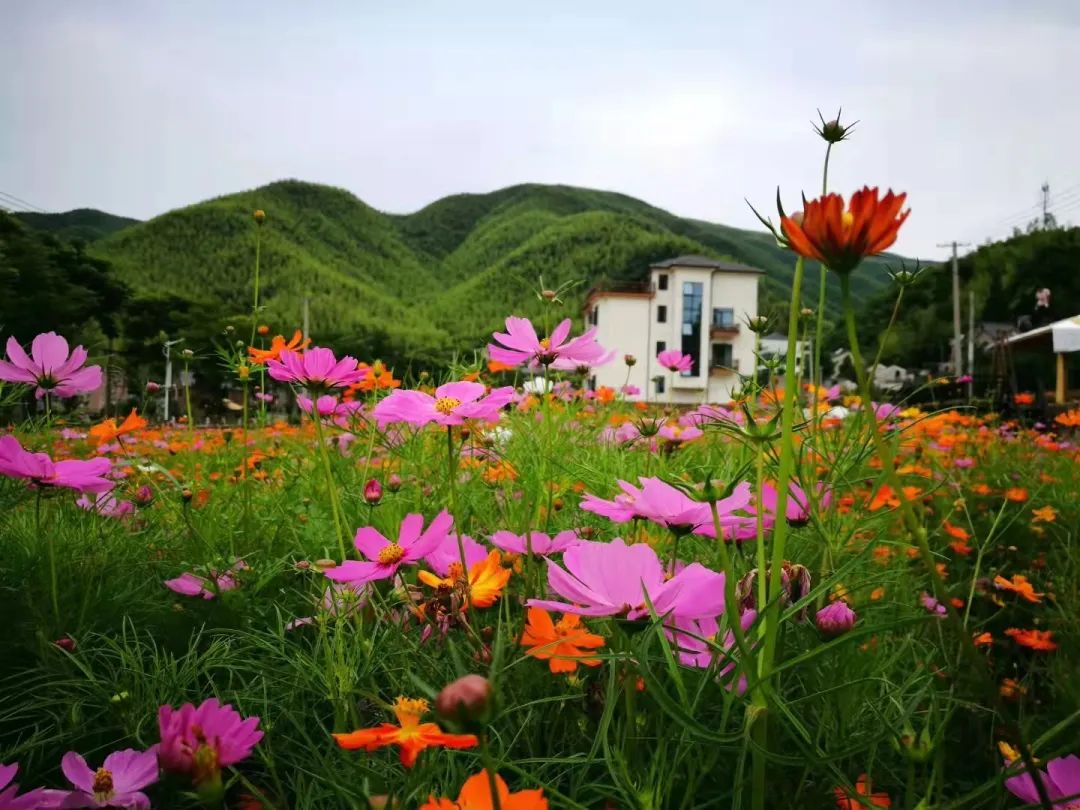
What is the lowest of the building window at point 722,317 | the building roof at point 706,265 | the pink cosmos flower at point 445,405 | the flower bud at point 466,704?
the flower bud at point 466,704

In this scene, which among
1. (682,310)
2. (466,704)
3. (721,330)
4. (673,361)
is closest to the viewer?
(466,704)

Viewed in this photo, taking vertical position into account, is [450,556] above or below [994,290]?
below

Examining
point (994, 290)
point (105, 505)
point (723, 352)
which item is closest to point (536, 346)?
point (105, 505)

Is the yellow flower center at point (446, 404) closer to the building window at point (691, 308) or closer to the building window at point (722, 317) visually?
the building window at point (691, 308)

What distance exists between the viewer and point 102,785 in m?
0.37

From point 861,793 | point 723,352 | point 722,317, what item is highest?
point 722,317

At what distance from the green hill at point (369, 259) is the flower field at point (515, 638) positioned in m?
17.4

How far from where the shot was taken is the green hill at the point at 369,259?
101 feet

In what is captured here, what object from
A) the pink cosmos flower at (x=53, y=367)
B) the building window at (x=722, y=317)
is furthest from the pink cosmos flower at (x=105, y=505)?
the building window at (x=722, y=317)

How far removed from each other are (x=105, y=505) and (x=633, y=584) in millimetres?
884

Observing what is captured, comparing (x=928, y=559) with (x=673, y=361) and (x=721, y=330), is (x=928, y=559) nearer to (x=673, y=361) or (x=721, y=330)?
(x=673, y=361)

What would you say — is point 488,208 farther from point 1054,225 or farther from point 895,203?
point 895,203

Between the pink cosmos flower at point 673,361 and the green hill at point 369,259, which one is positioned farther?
the green hill at point 369,259

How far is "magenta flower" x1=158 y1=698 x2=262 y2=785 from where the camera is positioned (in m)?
0.29
